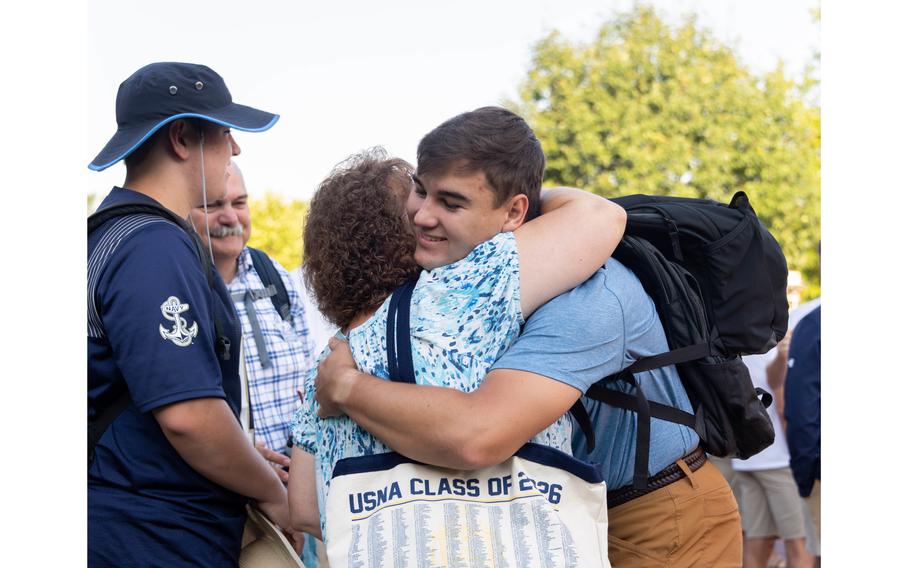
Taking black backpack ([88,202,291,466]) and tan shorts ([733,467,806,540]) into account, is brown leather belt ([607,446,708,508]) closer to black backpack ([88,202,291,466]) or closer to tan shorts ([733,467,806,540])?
black backpack ([88,202,291,466])

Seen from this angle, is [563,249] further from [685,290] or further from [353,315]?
[353,315]

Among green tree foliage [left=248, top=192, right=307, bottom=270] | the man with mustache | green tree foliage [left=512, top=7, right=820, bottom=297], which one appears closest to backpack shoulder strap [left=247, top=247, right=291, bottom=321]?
the man with mustache

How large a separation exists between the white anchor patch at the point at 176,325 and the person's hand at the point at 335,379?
33cm

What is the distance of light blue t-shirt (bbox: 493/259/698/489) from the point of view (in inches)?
80.8

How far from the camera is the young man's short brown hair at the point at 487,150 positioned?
7.23 feet

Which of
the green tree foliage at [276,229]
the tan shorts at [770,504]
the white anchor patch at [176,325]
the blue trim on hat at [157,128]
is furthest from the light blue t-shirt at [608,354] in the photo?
the green tree foliage at [276,229]

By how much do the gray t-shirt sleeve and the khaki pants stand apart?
44 cm

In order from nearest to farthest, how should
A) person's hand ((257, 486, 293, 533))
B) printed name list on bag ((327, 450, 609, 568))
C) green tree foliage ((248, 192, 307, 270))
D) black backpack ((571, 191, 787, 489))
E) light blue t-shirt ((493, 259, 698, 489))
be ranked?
printed name list on bag ((327, 450, 609, 568)) < light blue t-shirt ((493, 259, 698, 489)) < black backpack ((571, 191, 787, 489)) < person's hand ((257, 486, 293, 533)) < green tree foliage ((248, 192, 307, 270))

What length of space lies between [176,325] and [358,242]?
0.49m

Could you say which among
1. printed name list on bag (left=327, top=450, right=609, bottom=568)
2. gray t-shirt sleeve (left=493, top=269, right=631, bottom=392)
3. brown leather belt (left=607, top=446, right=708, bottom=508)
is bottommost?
brown leather belt (left=607, top=446, right=708, bottom=508)

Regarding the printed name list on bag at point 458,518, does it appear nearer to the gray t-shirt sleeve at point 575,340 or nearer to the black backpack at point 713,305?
the gray t-shirt sleeve at point 575,340

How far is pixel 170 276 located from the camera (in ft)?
7.36

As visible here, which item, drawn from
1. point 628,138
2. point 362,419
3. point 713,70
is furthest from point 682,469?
point 713,70

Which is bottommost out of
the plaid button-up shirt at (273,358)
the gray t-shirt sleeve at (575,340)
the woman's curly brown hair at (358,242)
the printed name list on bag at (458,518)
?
the plaid button-up shirt at (273,358)
